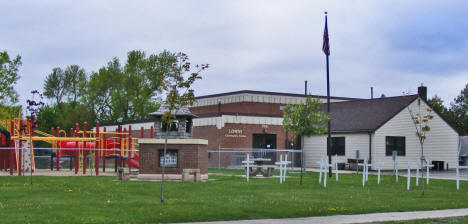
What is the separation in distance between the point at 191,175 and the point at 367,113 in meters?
22.3

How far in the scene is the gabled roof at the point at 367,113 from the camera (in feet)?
147

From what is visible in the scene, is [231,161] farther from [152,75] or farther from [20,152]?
[152,75]

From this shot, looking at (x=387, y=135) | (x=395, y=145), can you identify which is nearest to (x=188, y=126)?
(x=387, y=135)

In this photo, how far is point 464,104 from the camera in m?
87.9

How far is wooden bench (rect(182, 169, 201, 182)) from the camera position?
91.0ft

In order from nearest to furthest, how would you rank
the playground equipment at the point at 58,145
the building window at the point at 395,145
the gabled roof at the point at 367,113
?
the playground equipment at the point at 58,145 → the building window at the point at 395,145 → the gabled roof at the point at 367,113

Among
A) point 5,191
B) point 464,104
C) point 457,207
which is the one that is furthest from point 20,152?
point 464,104

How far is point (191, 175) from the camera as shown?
28.2m

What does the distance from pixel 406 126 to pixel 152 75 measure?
37876 mm

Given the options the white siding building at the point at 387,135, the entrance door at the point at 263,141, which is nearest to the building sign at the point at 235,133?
the entrance door at the point at 263,141

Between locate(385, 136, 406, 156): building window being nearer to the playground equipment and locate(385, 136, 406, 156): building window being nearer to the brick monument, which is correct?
the playground equipment

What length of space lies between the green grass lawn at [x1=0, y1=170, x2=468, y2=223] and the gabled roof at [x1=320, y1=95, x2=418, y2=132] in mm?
19990

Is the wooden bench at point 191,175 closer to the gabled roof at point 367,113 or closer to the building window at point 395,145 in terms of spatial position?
the gabled roof at point 367,113

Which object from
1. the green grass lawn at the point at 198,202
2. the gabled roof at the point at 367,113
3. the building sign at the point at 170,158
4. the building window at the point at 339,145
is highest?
the gabled roof at the point at 367,113
